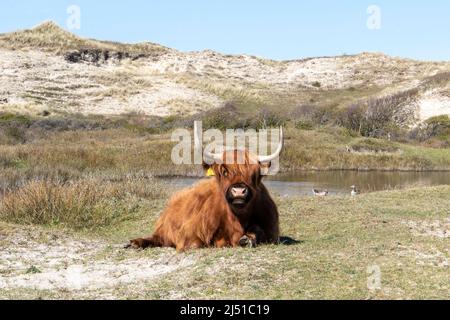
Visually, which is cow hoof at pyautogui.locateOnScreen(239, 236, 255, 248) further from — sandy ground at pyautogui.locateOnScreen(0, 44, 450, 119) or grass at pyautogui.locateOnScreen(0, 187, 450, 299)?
sandy ground at pyautogui.locateOnScreen(0, 44, 450, 119)

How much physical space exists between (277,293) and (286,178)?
25.2 meters

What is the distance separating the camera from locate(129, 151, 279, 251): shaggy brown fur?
858 cm

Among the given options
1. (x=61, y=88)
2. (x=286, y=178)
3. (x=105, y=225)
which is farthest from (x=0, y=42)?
(x=105, y=225)

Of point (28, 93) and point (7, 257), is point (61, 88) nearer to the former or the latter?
point (28, 93)

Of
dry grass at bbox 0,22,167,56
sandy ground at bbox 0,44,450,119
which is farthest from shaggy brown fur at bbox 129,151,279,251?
dry grass at bbox 0,22,167,56

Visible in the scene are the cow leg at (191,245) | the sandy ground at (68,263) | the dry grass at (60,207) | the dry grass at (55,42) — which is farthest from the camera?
the dry grass at (55,42)

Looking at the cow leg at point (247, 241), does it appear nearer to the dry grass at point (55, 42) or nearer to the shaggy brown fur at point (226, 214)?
the shaggy brown fur at point (226, 214)

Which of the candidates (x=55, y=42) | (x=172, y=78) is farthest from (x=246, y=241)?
(x=55, y=42)

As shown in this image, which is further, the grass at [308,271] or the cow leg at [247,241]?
the cow leg at [247,241]

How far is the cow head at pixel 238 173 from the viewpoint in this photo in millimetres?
8352

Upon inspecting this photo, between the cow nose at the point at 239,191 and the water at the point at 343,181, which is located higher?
the cow nose at the point at 239,191

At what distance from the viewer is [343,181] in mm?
31203

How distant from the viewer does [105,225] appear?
15.1m

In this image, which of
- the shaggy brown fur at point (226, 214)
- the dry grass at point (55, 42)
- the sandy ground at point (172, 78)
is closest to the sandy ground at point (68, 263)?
the shaggy brown fur at point (226, 214)
